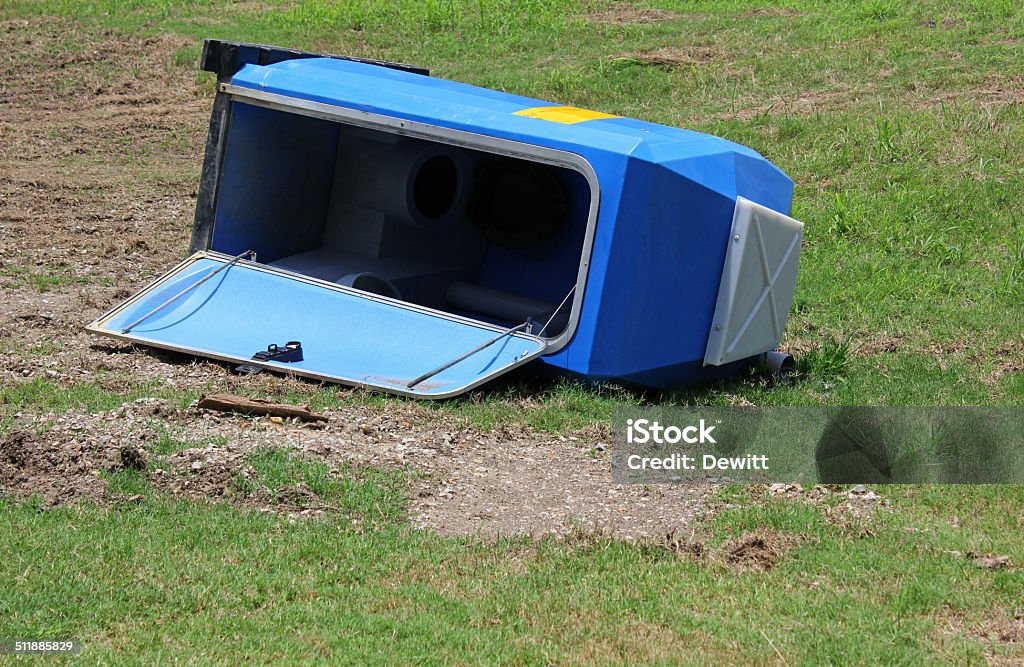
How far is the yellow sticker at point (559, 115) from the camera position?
6430 millimetres

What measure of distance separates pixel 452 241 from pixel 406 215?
17.2 inches

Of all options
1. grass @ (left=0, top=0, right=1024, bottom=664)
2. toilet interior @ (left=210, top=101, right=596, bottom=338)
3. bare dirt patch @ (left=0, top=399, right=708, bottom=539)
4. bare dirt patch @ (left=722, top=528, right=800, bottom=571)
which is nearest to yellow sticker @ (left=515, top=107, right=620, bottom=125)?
toilet interior @ (left=210, top=101, right=596, bottom=338)

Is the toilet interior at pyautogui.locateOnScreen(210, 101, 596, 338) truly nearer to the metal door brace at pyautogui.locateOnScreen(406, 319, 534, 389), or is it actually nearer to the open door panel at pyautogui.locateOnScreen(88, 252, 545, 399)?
the open door panel at pyautogui.locateOnScreen(88, 252, 545, 399)

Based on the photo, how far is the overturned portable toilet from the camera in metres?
6.05

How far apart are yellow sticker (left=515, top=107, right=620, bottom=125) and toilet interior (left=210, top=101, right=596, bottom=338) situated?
89 centimetres

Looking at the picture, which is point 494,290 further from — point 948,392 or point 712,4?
point 712,4

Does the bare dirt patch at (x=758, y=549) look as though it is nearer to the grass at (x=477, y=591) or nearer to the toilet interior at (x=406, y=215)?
the grass at (x=477, y=591)

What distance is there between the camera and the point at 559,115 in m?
6.57

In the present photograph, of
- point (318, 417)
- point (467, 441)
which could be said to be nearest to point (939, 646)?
point (467, 441)

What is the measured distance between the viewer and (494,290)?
7727 millimetres

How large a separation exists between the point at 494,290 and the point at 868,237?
132 inches

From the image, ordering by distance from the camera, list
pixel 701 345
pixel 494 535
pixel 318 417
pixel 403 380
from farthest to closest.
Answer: pixel 701 345, pixel 403 380, pixel 318 417, pixel 494 535

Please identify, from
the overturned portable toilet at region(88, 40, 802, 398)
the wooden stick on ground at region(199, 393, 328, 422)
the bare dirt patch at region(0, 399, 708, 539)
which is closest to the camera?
the bare dirt patch at region(0, 399, 708, 539)

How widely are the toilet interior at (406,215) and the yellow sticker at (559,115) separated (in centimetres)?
89
